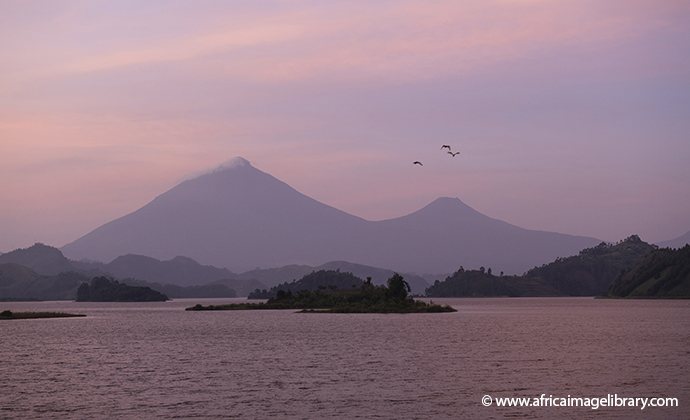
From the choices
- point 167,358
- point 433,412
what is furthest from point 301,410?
point 167,358

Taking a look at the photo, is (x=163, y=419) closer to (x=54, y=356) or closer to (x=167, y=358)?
(x=167, y=358)

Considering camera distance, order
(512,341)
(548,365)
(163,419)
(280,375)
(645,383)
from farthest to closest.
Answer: (512,341) → (548,365) → (280,375) → (645,383) → (163,419)

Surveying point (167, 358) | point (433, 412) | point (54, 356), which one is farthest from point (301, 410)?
point (54, 356)

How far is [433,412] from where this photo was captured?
50.7 m

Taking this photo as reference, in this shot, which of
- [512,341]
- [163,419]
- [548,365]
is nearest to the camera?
[163,419]

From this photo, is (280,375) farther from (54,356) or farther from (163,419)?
(54,356)

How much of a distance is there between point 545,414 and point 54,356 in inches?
2674

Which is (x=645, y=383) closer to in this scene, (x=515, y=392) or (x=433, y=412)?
(x=515, y=392)

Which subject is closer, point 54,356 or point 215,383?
point 215,383

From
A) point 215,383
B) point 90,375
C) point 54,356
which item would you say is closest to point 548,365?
point 215,383

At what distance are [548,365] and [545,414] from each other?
30790 millimetres

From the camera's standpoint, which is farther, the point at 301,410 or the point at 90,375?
the point at 90,375

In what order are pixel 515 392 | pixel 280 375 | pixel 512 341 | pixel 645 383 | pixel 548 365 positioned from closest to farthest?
pixel 515 392 → pixel 645 383 → pixel 280 375 → pixel 548 365 → pixel 512 341

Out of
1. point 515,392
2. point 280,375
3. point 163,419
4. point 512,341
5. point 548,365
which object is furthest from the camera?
point 512,341
